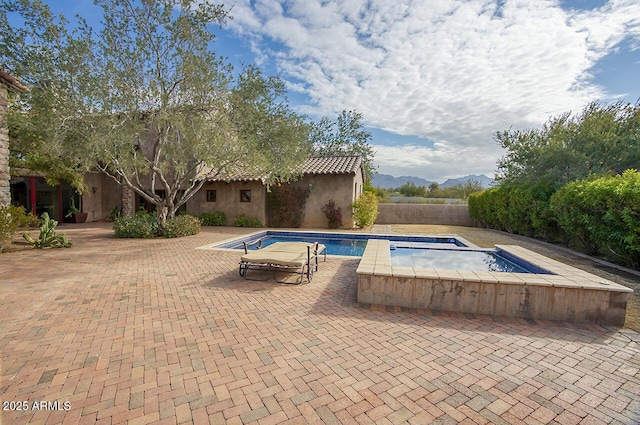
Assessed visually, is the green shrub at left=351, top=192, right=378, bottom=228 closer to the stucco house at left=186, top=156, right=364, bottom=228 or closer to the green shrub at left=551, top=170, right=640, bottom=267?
the stucco house at left=186, top=156, right=364, bottom=228

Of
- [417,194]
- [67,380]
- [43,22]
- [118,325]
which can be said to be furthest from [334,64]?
[417,194]

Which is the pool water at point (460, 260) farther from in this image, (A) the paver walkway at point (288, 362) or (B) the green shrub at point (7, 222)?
(B) the green shrub at point (7, 222)

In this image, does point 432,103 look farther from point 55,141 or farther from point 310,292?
point 55,141

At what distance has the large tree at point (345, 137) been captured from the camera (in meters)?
31.7

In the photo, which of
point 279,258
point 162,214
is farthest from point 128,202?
point 279,258

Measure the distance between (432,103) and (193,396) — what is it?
17420 mm

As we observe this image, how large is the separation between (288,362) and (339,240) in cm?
1063

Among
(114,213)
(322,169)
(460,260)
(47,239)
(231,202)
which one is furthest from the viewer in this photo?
(114,213)

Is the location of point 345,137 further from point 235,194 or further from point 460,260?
point 460,260

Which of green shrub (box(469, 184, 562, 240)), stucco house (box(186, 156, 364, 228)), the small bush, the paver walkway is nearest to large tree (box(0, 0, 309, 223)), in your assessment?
stucco house (box(186, 156, 364, 228))

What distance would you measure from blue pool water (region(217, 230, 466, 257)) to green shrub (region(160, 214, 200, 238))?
3006 millimetres

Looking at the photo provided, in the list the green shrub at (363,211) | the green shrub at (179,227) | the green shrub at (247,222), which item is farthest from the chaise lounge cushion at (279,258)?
the green shrub at (247,222)

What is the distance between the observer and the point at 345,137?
32.1 m

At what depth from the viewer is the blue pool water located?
463 inches
